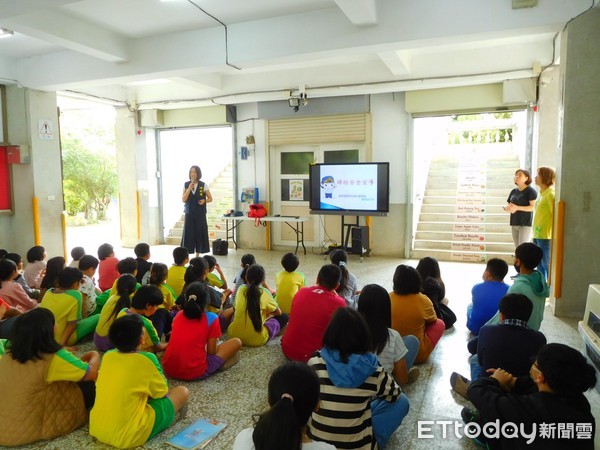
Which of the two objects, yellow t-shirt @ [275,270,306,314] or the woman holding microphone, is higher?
the woman holding microphone

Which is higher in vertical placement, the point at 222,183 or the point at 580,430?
the point at 222,183

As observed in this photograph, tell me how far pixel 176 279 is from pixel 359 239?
398 cm

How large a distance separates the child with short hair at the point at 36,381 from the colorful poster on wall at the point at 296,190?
647 cm

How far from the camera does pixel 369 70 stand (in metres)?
7.04

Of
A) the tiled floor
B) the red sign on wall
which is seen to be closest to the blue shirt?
the tiled floor

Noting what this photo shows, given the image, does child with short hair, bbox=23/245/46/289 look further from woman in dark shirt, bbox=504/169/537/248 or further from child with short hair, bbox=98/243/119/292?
woman in dark shirt, bbox=504/169/537/248

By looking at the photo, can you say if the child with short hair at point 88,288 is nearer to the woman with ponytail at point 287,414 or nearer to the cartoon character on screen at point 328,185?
the woman with ponytail at point 287,414

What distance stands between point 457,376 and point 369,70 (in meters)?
5.43

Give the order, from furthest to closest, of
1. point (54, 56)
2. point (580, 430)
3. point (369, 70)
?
point (369, 70) < point (54, 56) < point (580, 430)

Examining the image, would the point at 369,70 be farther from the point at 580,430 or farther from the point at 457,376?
the point at 580,430

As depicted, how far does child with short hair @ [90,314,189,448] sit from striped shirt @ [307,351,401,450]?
86 centimetres

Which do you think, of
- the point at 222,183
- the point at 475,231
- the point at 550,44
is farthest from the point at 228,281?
the point at 222,183

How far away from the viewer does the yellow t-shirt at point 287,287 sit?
4051 mm

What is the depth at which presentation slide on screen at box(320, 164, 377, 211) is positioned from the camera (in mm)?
7320
